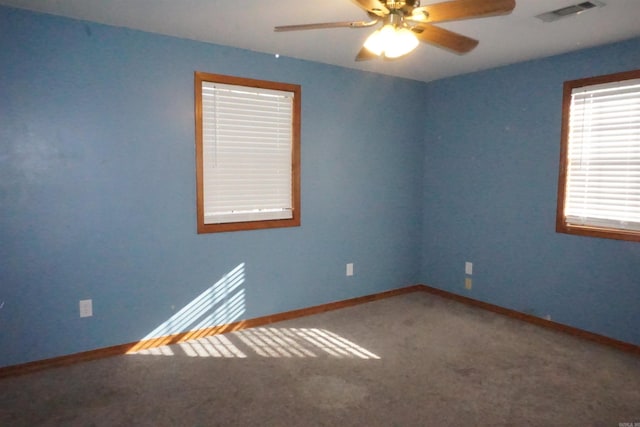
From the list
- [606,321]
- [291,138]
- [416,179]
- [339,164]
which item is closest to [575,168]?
[606,321]

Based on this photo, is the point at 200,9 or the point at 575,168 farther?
the point at 575,168

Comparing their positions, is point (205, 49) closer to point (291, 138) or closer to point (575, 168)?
point (291, 138)

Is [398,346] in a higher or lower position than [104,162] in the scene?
lower

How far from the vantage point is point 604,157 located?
327cm

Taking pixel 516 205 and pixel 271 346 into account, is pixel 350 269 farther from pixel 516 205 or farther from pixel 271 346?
pixel 516 205

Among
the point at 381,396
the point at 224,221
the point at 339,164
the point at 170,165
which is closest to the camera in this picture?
the point at 381,396

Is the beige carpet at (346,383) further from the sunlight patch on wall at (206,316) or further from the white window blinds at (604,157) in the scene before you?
the white window blinds at (604,157)

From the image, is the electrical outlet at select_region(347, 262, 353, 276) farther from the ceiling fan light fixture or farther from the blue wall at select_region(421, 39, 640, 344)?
the ceiling fan light fixture

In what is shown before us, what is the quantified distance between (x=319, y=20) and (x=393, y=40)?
1.02 meters

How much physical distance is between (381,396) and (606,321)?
6.90ft

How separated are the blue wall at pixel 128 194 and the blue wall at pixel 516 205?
3.76 ft

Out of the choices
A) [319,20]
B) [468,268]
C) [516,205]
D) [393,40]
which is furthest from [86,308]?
[516,205]

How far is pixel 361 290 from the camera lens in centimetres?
432

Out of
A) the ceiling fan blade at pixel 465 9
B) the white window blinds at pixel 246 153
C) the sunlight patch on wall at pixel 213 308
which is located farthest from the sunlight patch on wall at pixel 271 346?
the ceiling fan blade at pixel 465 9
